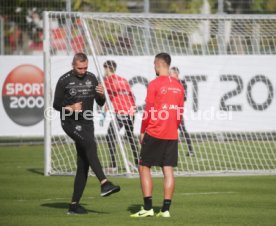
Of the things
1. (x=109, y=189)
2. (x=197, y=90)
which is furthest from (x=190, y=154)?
(x=109, y=189)

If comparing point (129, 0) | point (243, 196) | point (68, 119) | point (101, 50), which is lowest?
point (243, 196)

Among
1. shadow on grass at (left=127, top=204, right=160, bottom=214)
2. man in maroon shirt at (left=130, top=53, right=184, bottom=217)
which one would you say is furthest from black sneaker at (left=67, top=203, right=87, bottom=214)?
man in maroon shirt at (left=130, top=53, right=184, bottom=217)

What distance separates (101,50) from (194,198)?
36.0 ft

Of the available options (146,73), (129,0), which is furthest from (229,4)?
(146,73)

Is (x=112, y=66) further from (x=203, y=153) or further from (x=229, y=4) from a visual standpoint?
(x=229, y=4)

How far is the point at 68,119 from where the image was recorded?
12.5m

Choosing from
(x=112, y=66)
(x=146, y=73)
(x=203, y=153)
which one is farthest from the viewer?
(x=146, y=73)

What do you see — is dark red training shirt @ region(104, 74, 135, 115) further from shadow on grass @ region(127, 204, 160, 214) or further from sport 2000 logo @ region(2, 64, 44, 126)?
sport 2000 logo @ region(2, 64, 44, 126)

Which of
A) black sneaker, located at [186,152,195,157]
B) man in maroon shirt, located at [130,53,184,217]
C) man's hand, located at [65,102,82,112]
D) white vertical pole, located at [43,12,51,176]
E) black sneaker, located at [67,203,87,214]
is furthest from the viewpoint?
black sneaker, located at [186,152,195,157]

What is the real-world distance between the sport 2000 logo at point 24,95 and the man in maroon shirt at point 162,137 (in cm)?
1250

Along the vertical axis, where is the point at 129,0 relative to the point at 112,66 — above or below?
above

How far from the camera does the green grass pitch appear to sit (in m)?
11.3

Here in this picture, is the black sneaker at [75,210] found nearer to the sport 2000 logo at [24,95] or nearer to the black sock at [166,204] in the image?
the black sock at [166,204]

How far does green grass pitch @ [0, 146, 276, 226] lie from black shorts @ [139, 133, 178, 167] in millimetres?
753
